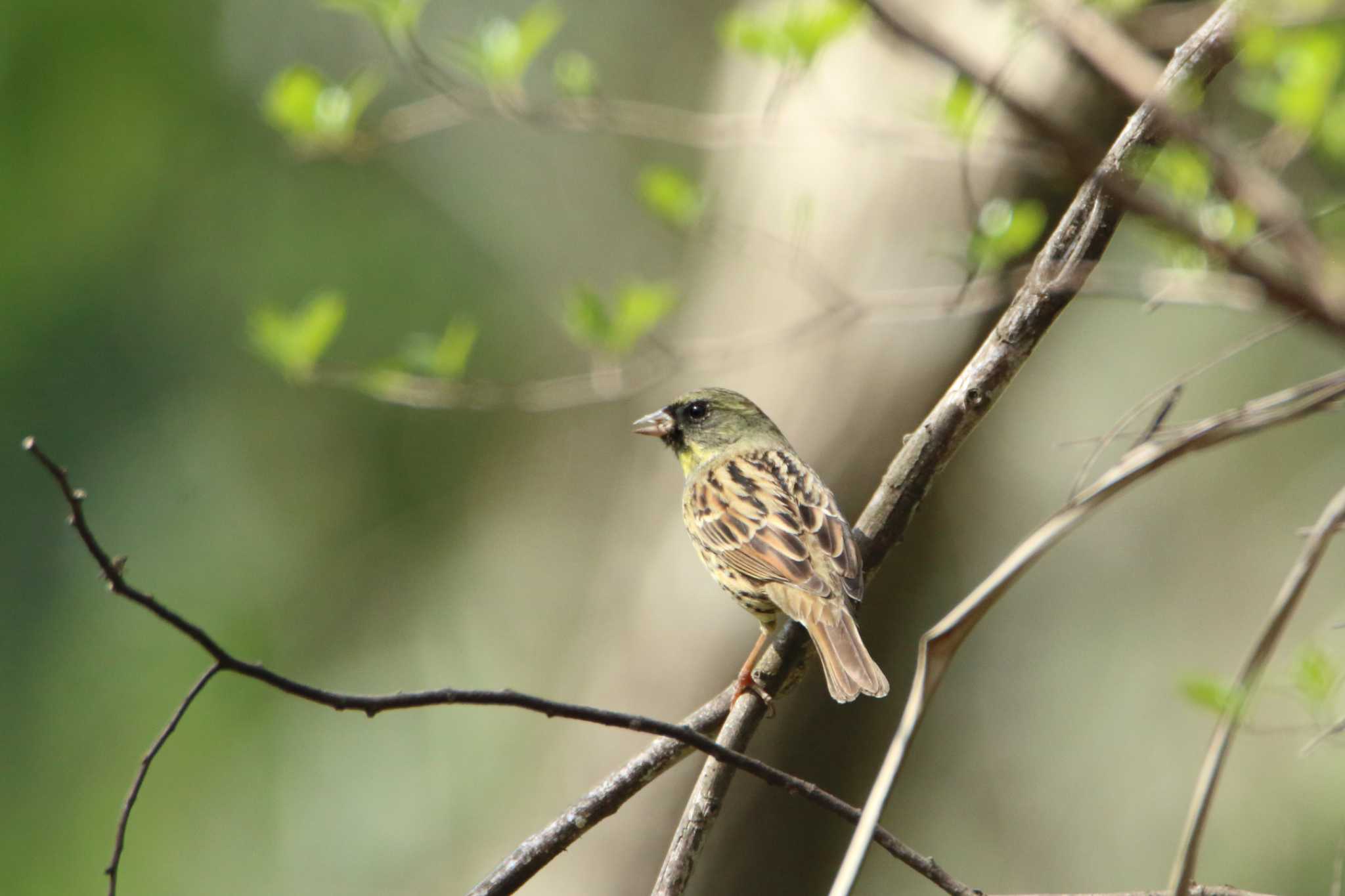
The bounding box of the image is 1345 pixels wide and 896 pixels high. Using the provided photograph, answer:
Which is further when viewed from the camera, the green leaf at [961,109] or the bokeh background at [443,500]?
the bokeh background at [443,500]

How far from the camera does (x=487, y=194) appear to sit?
955 centimetres

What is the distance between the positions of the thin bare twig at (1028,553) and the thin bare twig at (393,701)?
445mm

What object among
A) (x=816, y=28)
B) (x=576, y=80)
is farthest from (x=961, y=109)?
(x=576, y=80)

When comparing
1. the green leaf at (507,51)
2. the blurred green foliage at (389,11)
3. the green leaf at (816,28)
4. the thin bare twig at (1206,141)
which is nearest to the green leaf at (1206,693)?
the thin bare twig at (1206,141)

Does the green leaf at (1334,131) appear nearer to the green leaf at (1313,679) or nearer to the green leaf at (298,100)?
the green leaf at (1313,679)

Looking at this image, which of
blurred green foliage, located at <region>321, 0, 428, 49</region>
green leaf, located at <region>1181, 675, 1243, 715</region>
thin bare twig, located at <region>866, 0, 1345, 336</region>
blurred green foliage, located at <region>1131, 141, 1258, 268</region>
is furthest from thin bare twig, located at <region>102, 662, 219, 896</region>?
blurred green foliage, located at <region>321, 0, 428, 49</region>

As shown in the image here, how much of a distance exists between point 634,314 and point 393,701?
9.57 ft

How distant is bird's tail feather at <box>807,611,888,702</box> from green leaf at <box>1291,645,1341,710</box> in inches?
37.2

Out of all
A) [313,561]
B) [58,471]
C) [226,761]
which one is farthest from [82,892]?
[58,471]

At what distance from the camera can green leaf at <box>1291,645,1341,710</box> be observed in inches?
114

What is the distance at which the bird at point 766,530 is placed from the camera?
347 centimetres

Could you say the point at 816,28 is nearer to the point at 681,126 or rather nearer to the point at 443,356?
the point at 681,126

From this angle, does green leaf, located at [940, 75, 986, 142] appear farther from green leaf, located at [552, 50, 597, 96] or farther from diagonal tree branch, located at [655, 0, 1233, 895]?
green leaf, located at [552, 50, 597, 96]

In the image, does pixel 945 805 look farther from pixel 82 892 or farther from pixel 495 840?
pixel 82 892
